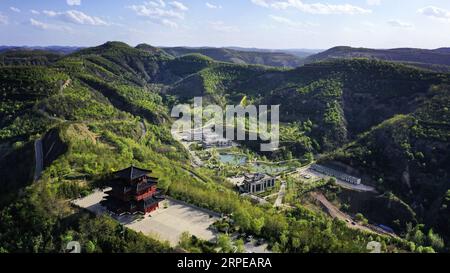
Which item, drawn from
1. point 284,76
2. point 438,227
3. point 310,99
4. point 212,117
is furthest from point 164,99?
point 438,227

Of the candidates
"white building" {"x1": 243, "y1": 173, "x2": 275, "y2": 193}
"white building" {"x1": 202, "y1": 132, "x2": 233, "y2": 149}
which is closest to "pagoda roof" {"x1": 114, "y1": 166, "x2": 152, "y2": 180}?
"white building" {"x1": 243, "y1": 173, "x2": 275, "y2": 193}

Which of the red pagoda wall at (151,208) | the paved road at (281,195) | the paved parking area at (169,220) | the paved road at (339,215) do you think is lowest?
the paved road at (339,215)

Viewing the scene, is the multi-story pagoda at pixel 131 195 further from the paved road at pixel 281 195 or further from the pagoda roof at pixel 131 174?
the paved road at pixel 281 195

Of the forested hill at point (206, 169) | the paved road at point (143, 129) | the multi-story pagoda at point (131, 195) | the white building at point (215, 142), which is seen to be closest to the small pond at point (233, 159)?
the white building at point (215, 142)

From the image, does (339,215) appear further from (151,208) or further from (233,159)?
(151,208)

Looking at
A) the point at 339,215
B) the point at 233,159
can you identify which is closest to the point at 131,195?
the point at 339,215

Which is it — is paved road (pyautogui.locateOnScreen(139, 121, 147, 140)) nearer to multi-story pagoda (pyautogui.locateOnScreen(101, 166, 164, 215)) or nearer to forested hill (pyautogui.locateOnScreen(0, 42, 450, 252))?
forested hill (pyautogui.locateOnScreen(0, 42, 450, 252))

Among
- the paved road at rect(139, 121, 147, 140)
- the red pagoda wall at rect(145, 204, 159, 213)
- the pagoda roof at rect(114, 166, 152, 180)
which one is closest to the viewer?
the pagoda roof at rect(114, 166, 152, 180)
